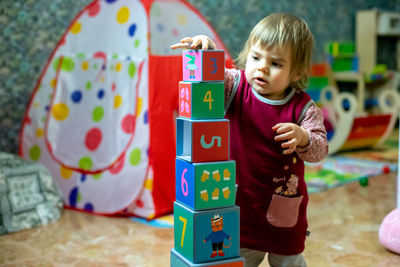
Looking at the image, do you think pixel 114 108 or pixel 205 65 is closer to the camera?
pixel 205 65

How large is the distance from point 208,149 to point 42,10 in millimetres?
1832

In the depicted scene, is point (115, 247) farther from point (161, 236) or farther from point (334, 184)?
point (334, 184)

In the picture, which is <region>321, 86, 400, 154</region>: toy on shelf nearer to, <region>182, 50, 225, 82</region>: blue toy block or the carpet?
the carpet

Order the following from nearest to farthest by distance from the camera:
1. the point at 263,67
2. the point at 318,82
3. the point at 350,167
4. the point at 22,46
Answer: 1. the point at 263,67
2. the point at 22,46
3. the point at 350,167
4. the point at 318,82

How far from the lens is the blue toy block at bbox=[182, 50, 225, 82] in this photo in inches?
42.7

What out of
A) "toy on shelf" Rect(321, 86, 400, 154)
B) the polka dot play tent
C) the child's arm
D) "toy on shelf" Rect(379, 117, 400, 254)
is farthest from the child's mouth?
"toy on shelf" Rect(321, 86, 400, 154)

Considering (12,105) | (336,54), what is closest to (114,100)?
(12,105)

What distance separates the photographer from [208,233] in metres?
1.09

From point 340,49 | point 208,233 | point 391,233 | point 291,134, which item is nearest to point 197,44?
point 291,134

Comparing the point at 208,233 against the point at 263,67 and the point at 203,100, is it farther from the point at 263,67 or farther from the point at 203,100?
the point at 263,67

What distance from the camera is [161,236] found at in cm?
199

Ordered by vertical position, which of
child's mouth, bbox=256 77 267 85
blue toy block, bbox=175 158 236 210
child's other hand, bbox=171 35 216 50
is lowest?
blue toy block, bbox=175 158 236 210

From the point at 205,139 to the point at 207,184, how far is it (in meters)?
0.10

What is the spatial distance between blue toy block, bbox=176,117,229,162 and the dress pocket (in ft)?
0.66
